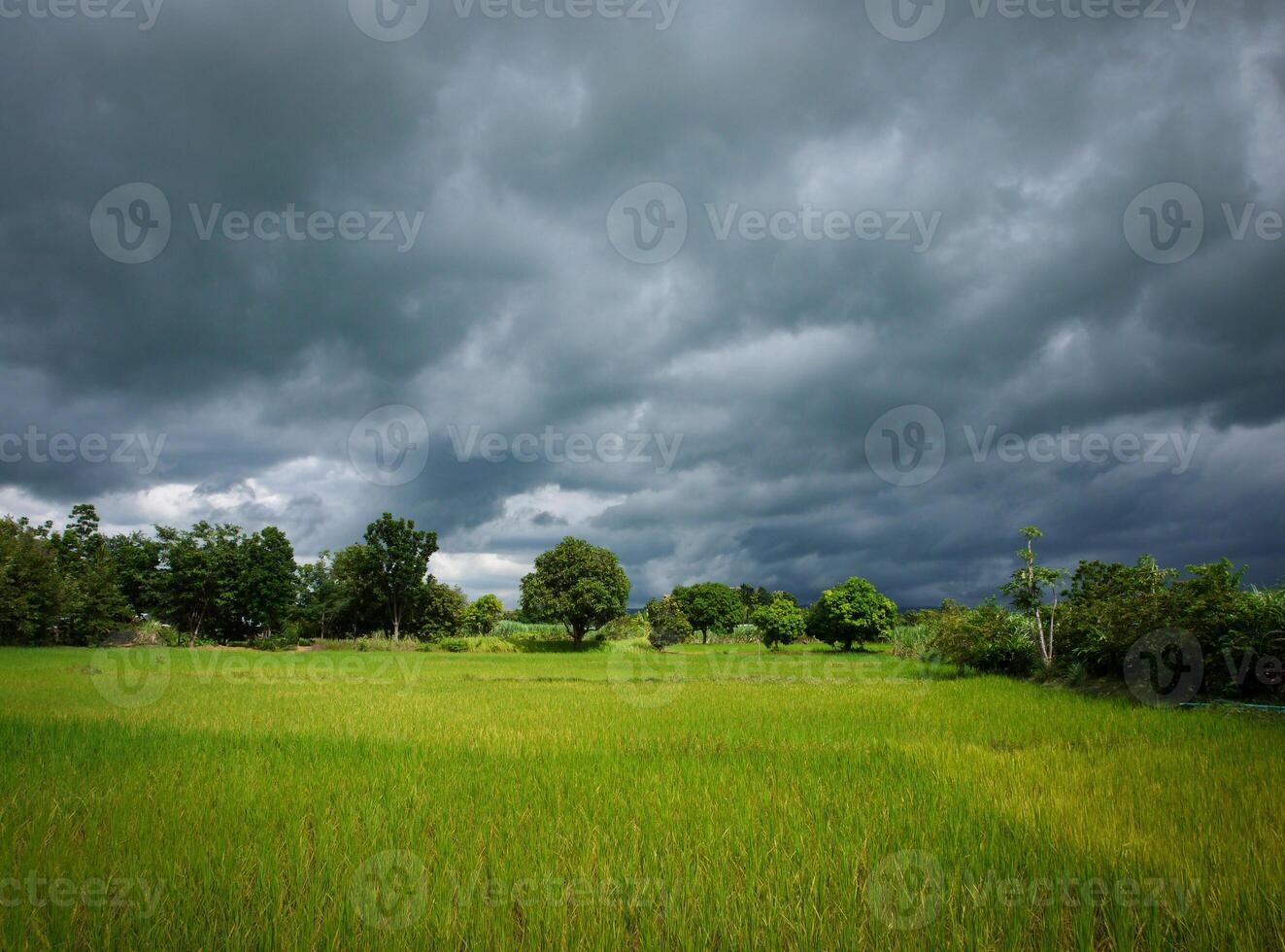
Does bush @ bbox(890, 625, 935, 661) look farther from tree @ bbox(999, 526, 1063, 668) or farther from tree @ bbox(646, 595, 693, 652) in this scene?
tree @ bbox(646, 595, 693, 652)

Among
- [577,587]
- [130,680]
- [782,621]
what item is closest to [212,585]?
[577,587]

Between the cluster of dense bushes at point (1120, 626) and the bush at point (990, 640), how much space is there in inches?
1.0

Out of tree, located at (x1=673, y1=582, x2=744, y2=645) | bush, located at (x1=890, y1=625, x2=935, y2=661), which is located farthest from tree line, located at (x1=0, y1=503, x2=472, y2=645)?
bush, located at (x1=890, y1=625, x2=935, y2=661)

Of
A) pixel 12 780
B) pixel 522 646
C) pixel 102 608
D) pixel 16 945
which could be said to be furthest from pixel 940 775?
pixel 102 608

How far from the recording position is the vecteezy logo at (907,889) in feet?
9.71

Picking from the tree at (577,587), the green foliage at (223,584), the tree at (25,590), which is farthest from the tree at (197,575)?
the tree at (577,587)

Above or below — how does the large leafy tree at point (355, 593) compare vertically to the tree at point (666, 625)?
above

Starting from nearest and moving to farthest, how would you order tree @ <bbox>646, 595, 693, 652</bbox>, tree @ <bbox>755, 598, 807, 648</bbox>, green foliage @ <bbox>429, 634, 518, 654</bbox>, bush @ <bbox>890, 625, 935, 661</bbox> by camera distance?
bush @ <bbox>890, 625, 935, 661</bbox> < tree @ <bbox>755, 598, 807, 648</bbox> < green foliage @ <bbox>429, 634, 518, 654</bbox> < tree @ <bbox>646, 595, 693, 652</bbox>

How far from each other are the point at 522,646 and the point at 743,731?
3468cm

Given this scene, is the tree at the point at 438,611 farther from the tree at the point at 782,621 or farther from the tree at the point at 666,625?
the tree at the point at 782,621

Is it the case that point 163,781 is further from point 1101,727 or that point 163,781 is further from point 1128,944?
point 1101,727

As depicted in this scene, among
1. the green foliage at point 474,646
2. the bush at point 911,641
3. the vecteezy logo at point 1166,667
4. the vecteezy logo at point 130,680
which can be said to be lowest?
the green foliage at point 474,646

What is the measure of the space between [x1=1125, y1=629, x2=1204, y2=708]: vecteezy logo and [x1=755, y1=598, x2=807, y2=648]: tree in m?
26.3

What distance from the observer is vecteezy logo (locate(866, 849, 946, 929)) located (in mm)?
2961
